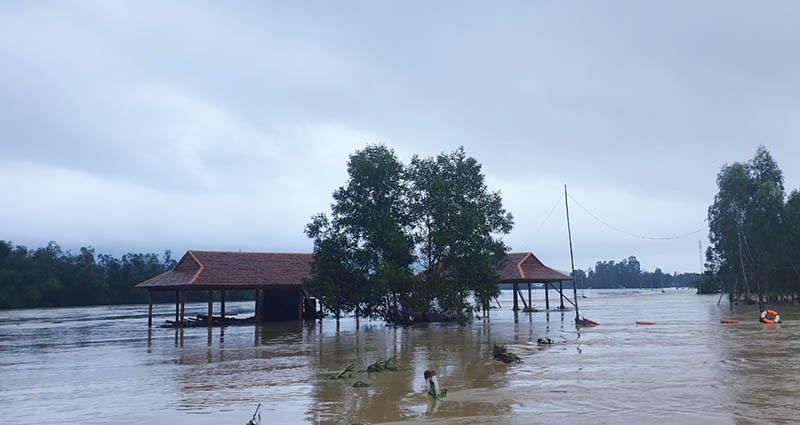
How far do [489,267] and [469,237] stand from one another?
75.8 inches

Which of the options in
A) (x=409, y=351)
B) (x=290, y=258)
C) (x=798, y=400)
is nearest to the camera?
(x=798, y=400)

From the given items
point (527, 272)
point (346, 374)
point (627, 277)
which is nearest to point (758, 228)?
point (527, 272)

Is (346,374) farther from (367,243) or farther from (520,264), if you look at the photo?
(520,264)

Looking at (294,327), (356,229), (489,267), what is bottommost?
(294,327)

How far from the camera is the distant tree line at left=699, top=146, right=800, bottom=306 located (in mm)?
40406

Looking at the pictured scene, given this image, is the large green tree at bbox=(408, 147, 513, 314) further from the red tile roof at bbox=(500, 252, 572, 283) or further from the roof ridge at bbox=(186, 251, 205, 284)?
the roof ridge at bbox=(186, 251, 205, 284)

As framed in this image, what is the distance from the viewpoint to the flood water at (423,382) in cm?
1019

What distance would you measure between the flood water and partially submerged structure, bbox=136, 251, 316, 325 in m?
6.99

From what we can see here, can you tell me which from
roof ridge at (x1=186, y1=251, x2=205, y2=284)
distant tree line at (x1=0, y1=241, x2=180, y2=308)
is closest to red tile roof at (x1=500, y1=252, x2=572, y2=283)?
roof ridge at (x1=186, y1=251, x2=205, y2=284)

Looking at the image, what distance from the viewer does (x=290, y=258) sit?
36562 millimetres

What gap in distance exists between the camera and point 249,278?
3284 cm

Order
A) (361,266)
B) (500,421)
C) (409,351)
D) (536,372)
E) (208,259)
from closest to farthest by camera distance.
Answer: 1. (500,421)
2. (536,372)
3. (409,351)
4. (361,266)
5. (208,259)

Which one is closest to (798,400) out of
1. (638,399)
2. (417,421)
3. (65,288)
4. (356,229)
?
(638,399)

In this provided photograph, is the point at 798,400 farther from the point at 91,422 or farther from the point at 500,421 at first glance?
the point at 91,422
